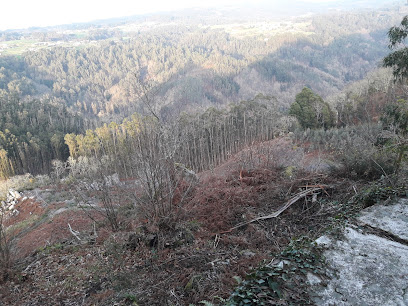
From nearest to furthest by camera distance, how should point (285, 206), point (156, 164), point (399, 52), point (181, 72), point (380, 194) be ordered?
point (380, 194) → point (156, 164) → point (285, 206) → point (399, 52) → point (181, 72)

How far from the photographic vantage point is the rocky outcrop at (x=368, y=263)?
2.50 meters

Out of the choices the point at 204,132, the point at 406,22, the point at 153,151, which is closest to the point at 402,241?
the point at 153,151

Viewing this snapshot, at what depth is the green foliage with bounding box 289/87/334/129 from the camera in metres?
25.4

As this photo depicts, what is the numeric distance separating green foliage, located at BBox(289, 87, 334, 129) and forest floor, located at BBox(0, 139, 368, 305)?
68.3 feet

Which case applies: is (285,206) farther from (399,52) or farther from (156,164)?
(399,52)

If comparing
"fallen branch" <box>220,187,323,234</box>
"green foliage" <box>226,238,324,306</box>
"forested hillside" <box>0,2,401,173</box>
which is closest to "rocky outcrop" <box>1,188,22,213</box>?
"forested hillside" <box>0,2,401,173</box>

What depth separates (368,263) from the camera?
293 cm

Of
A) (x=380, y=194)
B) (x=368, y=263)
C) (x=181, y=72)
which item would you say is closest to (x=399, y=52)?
(x=380, y=194)

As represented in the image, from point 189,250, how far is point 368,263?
8.11 ft

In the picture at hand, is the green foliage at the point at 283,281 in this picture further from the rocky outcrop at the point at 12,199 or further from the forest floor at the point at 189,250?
the rocky outcrop at the point at 12,199

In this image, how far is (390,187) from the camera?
4.48m

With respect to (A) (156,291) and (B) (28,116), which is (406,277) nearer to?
(A) (156,291)

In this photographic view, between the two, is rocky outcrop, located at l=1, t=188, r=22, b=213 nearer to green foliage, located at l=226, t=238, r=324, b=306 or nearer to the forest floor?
the forest floor

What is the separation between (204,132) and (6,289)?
2692 cm
